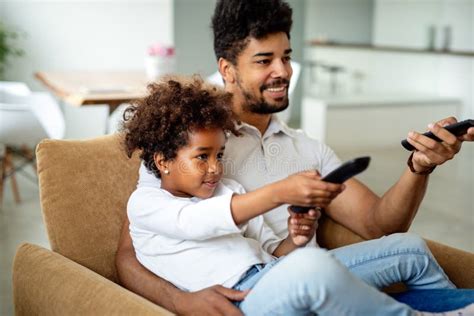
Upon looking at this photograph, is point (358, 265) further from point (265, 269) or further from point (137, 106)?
point (137, 106)

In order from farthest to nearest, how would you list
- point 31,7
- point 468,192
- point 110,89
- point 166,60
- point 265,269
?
1. point 31,7
2. point 468,192
3. point 166,60
4. point 110,89
5. point 265,269

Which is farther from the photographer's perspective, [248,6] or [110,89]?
[110,89]

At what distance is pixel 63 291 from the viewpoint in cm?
174

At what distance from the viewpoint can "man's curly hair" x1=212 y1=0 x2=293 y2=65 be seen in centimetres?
213

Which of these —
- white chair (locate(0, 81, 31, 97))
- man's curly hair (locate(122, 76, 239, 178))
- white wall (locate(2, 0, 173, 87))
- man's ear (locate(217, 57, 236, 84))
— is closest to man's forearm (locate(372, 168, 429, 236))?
man's curly hair (locate(122, 76, 239, 178))

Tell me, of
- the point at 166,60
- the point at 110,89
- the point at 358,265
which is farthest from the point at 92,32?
the point at 358,265

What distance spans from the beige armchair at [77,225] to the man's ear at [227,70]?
0.37m

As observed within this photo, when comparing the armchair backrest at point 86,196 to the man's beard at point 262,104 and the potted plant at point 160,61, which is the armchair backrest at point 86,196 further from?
the potted plant at point 160,61

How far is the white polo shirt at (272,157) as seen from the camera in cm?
206

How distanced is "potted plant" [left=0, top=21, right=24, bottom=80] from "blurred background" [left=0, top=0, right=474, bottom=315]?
2cm

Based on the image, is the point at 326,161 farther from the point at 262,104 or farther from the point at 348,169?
the point at 348,169

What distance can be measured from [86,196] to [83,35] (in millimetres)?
4319

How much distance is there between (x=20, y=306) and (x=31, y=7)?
4460 millimetres

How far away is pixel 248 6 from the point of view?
2164 mm
